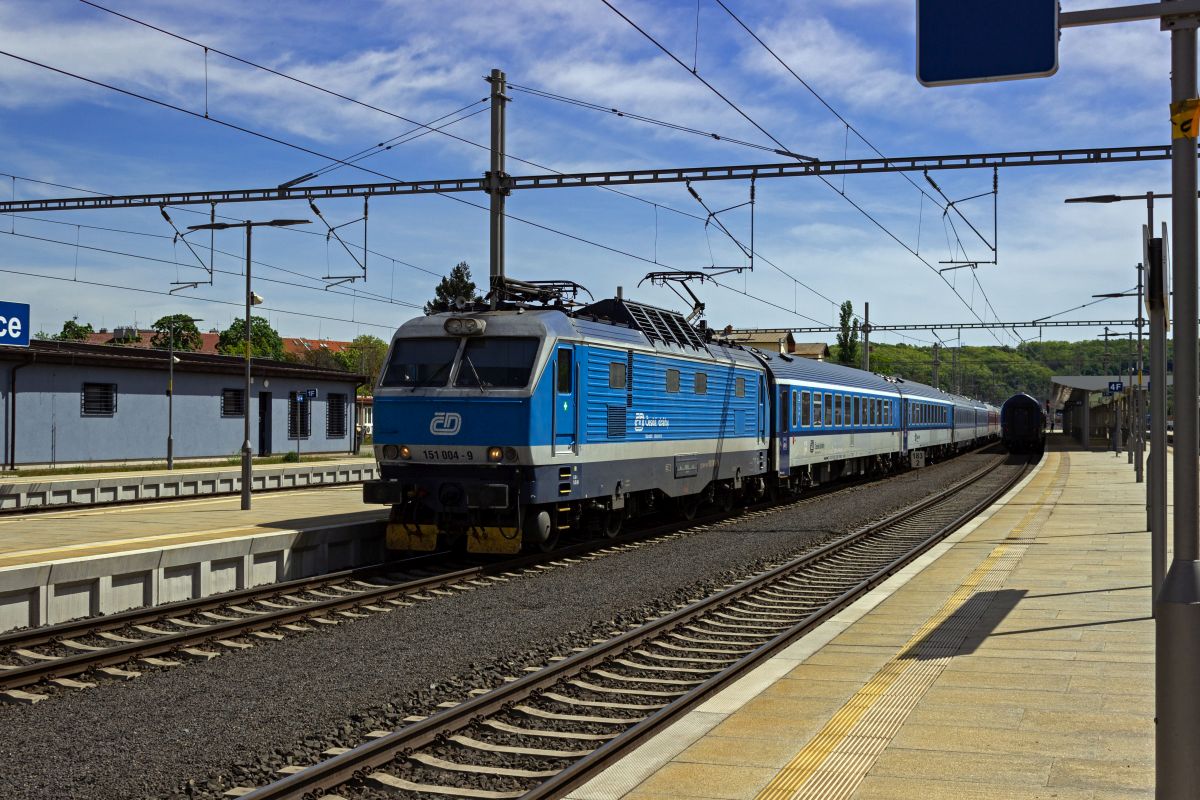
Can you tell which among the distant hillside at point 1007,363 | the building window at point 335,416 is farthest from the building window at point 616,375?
the distant hillside at point 1007,363

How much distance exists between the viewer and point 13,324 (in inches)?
685

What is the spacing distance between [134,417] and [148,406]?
68 centimetres

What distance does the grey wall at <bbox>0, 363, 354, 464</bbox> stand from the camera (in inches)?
1394

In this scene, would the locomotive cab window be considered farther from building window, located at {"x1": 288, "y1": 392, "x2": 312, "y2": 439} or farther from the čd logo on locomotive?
building window, located at {"x1": 288, "y1": 392, "x2": 312, "y2": 439}

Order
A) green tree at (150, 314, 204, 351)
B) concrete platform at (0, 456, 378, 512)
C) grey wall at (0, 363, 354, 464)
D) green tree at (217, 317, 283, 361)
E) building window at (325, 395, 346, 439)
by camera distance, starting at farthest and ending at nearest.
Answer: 1. green tree at (217, 317, 283, 361)
2. green tree at (150, 314, 204, 351)
3. building window at (325, 395, 346, 439)
4. grey wall at (0, 363, 354, 464)
5. concrete platform at (0, 456, 378, 512)

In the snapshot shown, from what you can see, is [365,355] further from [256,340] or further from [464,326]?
[464,326]

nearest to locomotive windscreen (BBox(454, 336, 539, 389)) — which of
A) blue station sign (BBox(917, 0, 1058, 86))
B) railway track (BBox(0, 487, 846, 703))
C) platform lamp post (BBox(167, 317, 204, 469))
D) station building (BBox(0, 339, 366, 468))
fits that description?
railway track (BBox(0, 487, 846, 703))

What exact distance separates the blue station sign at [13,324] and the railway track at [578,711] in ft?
37.3

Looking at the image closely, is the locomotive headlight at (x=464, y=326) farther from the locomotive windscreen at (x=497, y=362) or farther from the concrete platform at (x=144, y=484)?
the concrete platform at (x=144, y=484)

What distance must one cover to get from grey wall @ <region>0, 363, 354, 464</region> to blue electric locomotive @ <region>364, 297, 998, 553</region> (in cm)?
1871

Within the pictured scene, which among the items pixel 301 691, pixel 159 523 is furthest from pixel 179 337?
pixel 301 691

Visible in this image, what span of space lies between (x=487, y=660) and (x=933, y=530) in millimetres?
12716

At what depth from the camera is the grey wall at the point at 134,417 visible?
35.4 m

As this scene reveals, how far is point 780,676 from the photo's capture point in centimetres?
864
